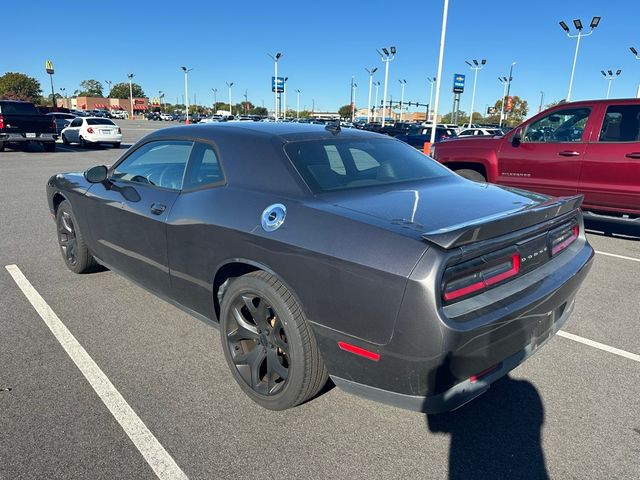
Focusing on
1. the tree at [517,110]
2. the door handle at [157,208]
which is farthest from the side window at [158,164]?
the tree at [517,110]

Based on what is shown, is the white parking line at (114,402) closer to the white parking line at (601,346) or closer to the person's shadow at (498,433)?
the person's shadow at (498,433)

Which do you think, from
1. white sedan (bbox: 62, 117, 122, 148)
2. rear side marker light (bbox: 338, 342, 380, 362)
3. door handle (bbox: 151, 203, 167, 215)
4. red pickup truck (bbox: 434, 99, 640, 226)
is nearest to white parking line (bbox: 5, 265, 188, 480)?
rear side marker light (bbox: 338, 342, 380, 362)

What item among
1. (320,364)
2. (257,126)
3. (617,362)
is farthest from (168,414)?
(617,362)

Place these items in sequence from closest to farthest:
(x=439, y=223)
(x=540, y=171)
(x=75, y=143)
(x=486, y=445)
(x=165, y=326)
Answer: (x=439, y=223) → (x=486, y=445) → (x=165, y=326) → (x=540, y=171) → (x=75, y=143)

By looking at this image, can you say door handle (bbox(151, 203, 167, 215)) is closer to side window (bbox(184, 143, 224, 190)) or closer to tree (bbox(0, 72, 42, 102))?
side window (bbox(184, 143, 224, 190))

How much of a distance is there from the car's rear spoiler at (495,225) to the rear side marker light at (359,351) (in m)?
0.57

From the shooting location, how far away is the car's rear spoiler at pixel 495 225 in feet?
6.48

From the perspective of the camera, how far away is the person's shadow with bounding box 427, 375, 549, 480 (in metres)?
2.25

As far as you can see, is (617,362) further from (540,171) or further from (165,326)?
(540,171)

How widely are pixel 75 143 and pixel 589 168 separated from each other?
2363 centimetres

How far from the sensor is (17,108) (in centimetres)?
1852

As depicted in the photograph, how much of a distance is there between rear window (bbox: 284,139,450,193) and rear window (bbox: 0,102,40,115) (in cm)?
1946

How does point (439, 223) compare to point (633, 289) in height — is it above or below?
above

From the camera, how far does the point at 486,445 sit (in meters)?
2.42
